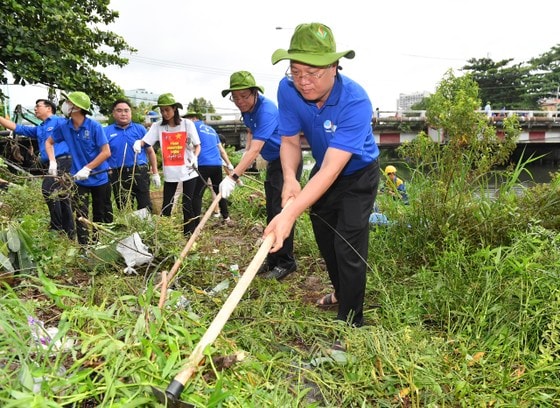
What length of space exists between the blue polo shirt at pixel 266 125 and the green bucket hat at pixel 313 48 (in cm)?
131

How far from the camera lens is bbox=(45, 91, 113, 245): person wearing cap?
3914 mm

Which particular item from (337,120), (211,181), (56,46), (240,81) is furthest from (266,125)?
(56,46)

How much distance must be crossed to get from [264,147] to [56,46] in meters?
4.22

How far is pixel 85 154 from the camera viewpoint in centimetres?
413

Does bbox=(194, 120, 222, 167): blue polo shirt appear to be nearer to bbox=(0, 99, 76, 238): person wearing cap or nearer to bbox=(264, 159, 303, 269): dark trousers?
bbox=(0, 99, 76, 238): person wearing cap

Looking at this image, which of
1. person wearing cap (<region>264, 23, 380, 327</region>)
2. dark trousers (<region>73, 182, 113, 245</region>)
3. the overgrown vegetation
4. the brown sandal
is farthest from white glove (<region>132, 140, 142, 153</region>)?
the brown sandal

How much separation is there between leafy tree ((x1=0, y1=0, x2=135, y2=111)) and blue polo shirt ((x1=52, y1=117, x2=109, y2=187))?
2.06 meters

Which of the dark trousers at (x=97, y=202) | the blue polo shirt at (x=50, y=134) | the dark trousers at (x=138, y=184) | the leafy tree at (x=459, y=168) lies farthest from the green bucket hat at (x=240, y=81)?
the blue polo shirt at (x=50, y=134)

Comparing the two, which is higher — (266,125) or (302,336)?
(266,125)

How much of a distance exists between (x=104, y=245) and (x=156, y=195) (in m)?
2.84

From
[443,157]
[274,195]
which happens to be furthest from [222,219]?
[443,157]

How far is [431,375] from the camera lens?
1820 millimetres

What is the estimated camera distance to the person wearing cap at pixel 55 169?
4.04 m

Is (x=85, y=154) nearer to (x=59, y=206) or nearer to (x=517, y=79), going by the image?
(x=59, y=206)
